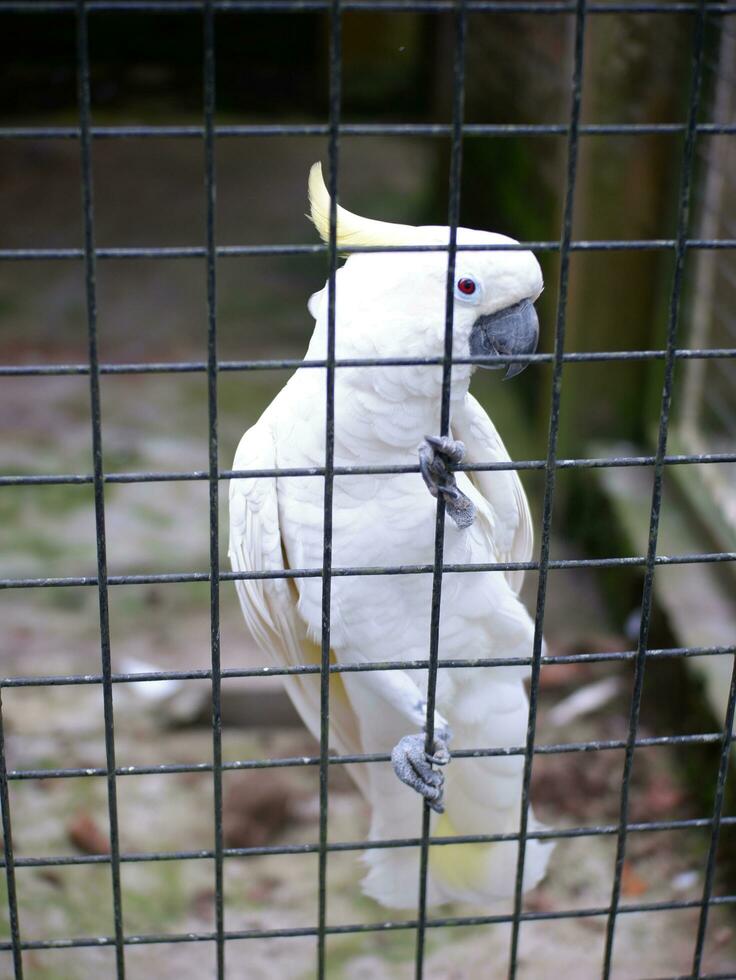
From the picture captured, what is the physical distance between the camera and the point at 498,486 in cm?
191

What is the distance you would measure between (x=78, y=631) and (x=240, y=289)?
2624 mm

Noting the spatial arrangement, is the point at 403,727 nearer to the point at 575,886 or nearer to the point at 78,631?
the point at 575,886

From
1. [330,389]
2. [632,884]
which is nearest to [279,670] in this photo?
[330,389]

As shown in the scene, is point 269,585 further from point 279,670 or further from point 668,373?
point 668,373

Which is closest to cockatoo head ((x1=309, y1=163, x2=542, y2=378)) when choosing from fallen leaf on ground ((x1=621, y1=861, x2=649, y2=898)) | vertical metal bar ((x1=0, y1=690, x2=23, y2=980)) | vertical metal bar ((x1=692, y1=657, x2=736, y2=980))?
vertical metal bar ((x1=692, y1=657, x2=736, y2=980))

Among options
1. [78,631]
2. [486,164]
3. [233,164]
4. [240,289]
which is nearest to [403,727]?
[78,631]

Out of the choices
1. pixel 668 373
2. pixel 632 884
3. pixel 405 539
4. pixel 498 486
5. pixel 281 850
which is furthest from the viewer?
pixel 632 884

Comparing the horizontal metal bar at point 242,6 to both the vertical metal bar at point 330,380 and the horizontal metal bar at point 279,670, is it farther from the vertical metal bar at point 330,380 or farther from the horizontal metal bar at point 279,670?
the horizontal metal bar at point 279,670

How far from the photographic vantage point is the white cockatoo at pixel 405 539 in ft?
5.18

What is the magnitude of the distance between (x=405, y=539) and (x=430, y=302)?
372 mm

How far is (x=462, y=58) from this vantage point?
1.12 meters

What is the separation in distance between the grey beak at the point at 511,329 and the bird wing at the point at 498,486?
0.14 metres

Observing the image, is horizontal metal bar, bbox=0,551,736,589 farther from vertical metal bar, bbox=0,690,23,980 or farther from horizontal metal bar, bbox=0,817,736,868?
horizontal metal bar, bbox=0,817,736,868

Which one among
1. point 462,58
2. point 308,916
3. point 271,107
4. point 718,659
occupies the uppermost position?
point 462,58
